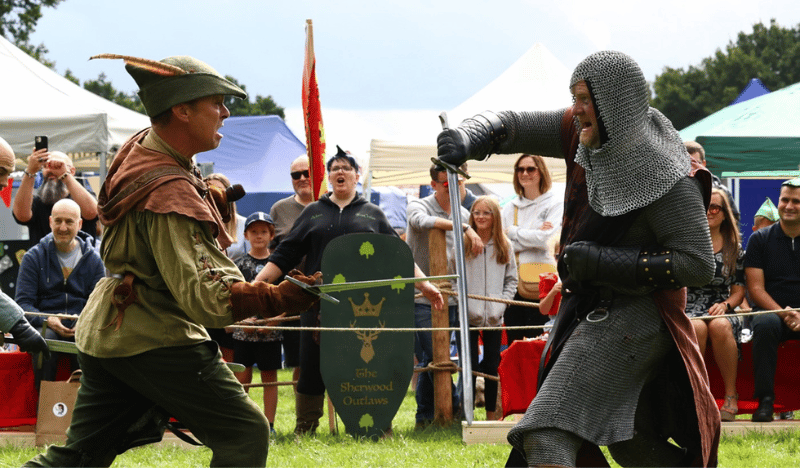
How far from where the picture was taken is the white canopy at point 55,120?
27.6 feet

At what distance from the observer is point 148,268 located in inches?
116

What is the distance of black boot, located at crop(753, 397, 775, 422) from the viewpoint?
5867 millimetres

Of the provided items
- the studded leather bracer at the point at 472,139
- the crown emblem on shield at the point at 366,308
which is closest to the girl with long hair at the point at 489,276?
the crown emblem on shield at the point at 366,308

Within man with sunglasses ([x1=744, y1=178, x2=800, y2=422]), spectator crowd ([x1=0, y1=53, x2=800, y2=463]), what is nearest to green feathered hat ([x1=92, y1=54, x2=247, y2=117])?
spectator crowd ([x1=0, y1=53, x2=800, y2=463])

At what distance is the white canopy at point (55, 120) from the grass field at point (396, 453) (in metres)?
3.41

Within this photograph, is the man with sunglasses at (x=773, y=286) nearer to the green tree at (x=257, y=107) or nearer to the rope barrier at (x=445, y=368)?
the rope barrier at (x=445, y=368)

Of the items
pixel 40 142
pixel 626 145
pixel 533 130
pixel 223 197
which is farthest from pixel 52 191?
pixel 626 145

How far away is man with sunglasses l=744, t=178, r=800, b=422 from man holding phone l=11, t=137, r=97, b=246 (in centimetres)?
432

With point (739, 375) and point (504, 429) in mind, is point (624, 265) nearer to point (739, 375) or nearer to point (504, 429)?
point (504, 429)

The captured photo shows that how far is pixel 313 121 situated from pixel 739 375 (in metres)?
3.18

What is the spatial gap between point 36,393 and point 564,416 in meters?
4.12

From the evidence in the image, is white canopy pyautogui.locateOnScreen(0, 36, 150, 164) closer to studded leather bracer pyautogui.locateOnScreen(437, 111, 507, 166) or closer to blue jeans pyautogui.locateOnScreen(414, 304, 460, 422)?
blue jeans pyautogui.locateOnScreen(414, 304, 460, 422)

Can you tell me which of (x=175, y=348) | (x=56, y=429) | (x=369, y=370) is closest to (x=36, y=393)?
(x=56, y=429)

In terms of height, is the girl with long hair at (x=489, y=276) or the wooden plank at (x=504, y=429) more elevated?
the girl with long hair at (x=489, y=276)
